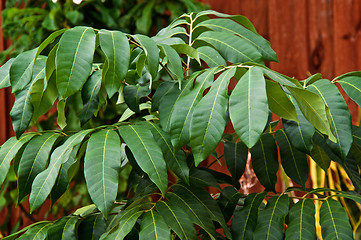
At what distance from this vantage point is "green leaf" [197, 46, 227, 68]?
1055 mm

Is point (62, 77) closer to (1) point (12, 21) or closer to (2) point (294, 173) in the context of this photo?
(2) point (294, 173)

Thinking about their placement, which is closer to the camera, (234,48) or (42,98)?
(42,98)

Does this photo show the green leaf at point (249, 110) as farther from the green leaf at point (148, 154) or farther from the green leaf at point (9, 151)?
the green leaf at point (9, 151)

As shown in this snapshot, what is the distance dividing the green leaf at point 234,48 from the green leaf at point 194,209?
12.0 inches

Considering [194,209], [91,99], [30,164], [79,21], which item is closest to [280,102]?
[194,209]

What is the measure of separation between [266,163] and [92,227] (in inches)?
16.0

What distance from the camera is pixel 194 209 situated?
3.18 ft

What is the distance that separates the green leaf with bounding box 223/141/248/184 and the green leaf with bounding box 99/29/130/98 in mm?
380

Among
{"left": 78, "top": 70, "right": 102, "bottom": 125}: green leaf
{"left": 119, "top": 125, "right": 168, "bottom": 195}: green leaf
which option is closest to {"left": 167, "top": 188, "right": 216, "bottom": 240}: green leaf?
{"left": 119, "top": 125, "right": 168, "bottom": 195}: green leaf

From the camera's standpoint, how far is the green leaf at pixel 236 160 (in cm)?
112

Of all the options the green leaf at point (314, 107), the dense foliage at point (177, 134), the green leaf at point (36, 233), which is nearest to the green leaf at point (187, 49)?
the dense foliage at point (177, 134)

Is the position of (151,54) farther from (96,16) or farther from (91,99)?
(96,16)

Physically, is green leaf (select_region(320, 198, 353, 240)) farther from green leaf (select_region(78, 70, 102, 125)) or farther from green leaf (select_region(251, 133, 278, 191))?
green leaf (select_region(78, 70, 102, 125))

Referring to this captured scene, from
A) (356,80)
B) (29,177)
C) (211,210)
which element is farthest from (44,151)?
(356,80)
